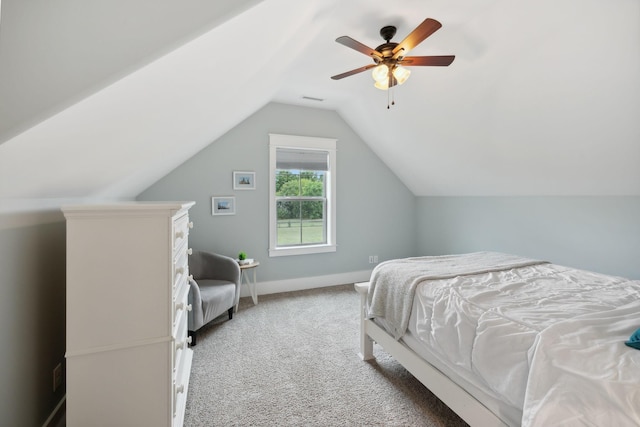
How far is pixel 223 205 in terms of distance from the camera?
3.79 meters

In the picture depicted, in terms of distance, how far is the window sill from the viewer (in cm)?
407

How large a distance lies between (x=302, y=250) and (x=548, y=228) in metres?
3.12

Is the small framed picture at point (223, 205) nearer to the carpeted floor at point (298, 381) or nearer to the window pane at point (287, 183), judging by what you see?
the window pane at point (287, 183)

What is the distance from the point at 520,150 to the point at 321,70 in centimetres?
226

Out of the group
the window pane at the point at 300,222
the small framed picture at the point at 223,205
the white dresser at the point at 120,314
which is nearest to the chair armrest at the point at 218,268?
the small framed picture at the point at 223,205

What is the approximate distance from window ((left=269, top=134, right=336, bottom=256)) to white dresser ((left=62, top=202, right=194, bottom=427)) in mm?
2720

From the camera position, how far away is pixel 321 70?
3082 mm

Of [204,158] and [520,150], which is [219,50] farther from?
[520,150]

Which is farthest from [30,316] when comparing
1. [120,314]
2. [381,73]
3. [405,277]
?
[381,73]

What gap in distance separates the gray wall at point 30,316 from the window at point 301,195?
260 cm

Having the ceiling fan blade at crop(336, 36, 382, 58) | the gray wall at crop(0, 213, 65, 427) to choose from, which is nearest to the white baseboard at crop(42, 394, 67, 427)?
the gray wall at crop(0, 213, 65, 427)

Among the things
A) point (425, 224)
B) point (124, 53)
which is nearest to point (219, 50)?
point (124, 53)

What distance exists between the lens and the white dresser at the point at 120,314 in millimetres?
1229

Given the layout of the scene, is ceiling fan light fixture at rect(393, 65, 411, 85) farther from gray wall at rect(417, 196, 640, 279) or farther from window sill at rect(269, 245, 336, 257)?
window sill at rect(269, 245, 336, 257)
